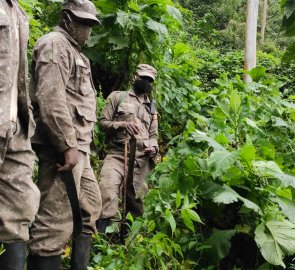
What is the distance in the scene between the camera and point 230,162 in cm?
325

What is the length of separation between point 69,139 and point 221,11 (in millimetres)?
27741

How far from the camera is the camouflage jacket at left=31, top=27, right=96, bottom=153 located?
3158 mm

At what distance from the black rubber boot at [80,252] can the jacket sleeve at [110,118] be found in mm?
1680

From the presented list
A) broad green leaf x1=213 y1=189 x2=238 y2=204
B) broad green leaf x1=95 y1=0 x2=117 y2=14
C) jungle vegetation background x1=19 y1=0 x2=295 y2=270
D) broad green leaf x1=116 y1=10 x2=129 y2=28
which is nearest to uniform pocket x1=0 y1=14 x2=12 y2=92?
jungle vegetation background x1=19 y1=0 x2=295 y2=270

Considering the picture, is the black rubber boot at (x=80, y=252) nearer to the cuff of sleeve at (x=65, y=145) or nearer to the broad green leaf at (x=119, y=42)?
the cuff of sleeve at (x=65, y=145)

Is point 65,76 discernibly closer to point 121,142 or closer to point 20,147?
point 20,147

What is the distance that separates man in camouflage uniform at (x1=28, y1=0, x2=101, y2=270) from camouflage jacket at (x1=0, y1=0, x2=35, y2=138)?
558 mm

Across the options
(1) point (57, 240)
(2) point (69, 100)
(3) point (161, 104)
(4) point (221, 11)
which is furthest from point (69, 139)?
(4) point (221, 11)

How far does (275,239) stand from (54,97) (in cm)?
168

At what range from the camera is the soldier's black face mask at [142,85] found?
534 cm

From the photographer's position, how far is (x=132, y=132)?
4.89 m

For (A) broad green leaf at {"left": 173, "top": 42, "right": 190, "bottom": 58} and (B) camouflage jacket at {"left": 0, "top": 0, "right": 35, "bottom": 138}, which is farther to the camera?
(A) broad green leaf at {"left": 173, "top": 42, "right": 190, "bottom": 58}

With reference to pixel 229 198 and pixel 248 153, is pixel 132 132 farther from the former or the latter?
pixel 229 198

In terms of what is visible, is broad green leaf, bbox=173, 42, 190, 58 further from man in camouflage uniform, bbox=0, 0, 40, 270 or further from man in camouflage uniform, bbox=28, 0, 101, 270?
man in camouflage uniform, bbox=0, 0, 40, 270
